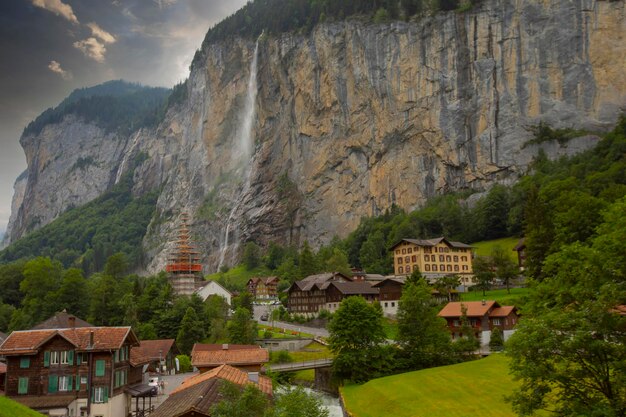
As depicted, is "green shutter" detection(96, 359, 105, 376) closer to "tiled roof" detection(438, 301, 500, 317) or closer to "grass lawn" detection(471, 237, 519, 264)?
"tiled roof" detection(438, 301, 500, 317)

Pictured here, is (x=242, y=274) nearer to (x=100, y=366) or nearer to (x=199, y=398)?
(x=100, y=366)

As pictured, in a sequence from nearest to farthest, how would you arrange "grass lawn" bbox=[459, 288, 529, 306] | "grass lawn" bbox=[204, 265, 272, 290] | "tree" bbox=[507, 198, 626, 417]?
"tree" bbox=[507, 198, 626, 417] < "grass lawn" bbox=[459, 288, 529, 306] < "grass lawn" bbox=[204, 265, 272, 290]

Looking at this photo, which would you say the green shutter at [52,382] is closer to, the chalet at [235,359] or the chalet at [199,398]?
the chalet at [235,359]

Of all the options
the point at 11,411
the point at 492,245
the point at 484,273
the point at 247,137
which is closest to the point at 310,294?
the point at 484,273

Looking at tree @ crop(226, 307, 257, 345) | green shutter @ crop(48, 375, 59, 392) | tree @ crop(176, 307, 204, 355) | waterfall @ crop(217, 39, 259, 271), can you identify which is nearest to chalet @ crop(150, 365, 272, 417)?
green shutter @ crop(48, 375, 59, 392)

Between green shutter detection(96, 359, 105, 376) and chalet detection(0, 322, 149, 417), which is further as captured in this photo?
green shutter detection(96, 359, 105, 376)

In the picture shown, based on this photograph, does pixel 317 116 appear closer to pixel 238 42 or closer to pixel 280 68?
pixel 280 68

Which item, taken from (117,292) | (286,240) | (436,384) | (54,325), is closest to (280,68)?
(286,240)
